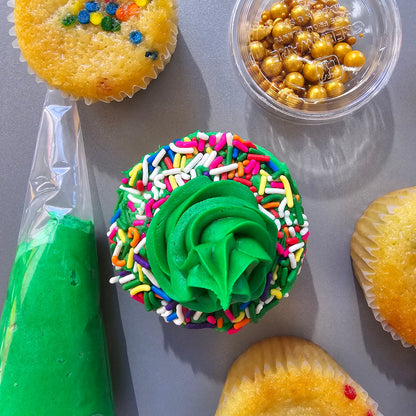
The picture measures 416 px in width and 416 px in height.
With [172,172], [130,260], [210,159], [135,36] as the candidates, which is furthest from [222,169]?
[135,36]

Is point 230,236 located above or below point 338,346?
above

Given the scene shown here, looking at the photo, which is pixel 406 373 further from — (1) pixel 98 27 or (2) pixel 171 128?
(1) pixel 98 27

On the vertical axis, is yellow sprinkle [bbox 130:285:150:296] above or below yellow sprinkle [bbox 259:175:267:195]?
below

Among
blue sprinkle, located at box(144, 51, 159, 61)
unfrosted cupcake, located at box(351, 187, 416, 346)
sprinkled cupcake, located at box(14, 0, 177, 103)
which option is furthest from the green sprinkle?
unfrosted cupcake, located at box(351, 187, 416, 346)

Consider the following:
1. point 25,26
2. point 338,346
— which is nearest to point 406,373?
point 338,346

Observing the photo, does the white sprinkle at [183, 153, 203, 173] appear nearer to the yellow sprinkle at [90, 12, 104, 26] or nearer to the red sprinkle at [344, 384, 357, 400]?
the yellow sprinkle at [90, 12, 104, 26]

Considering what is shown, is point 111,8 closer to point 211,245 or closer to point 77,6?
point 77,6

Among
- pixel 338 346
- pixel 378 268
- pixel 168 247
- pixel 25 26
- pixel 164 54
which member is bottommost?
pixel 338 346
